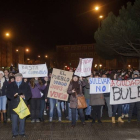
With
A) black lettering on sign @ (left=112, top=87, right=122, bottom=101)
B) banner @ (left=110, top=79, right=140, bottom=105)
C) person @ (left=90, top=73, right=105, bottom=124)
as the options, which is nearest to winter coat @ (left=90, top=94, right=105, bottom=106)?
person @ (left=90, top=73, right=105, bottom=124)

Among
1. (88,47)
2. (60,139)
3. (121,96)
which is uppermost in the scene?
(88,47)

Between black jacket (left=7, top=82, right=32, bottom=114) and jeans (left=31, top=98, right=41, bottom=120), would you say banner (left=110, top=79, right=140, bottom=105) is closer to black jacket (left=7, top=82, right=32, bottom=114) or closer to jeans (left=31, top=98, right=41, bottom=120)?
jeans (left=31, top=98, right=41, bottom=120)

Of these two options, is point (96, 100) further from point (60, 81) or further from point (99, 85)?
point (60, 81)

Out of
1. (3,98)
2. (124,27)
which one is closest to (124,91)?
(3,98)

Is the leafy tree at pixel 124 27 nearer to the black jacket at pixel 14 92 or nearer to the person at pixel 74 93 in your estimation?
the person at pixel 74 93

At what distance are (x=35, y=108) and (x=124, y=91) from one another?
3.50 metres

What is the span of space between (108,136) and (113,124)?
59.3 inches

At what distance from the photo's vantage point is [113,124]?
8.55 metres

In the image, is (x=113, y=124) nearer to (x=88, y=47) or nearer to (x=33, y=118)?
(x=33, y=118)

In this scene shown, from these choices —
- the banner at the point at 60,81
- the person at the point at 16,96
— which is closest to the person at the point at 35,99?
the banner at the point at 60,81

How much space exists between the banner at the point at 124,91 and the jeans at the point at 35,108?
281cm

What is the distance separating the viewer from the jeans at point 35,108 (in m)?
8.87

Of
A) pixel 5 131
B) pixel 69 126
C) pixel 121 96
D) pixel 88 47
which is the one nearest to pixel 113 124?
pixel 121 96

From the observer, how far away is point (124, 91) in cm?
893
